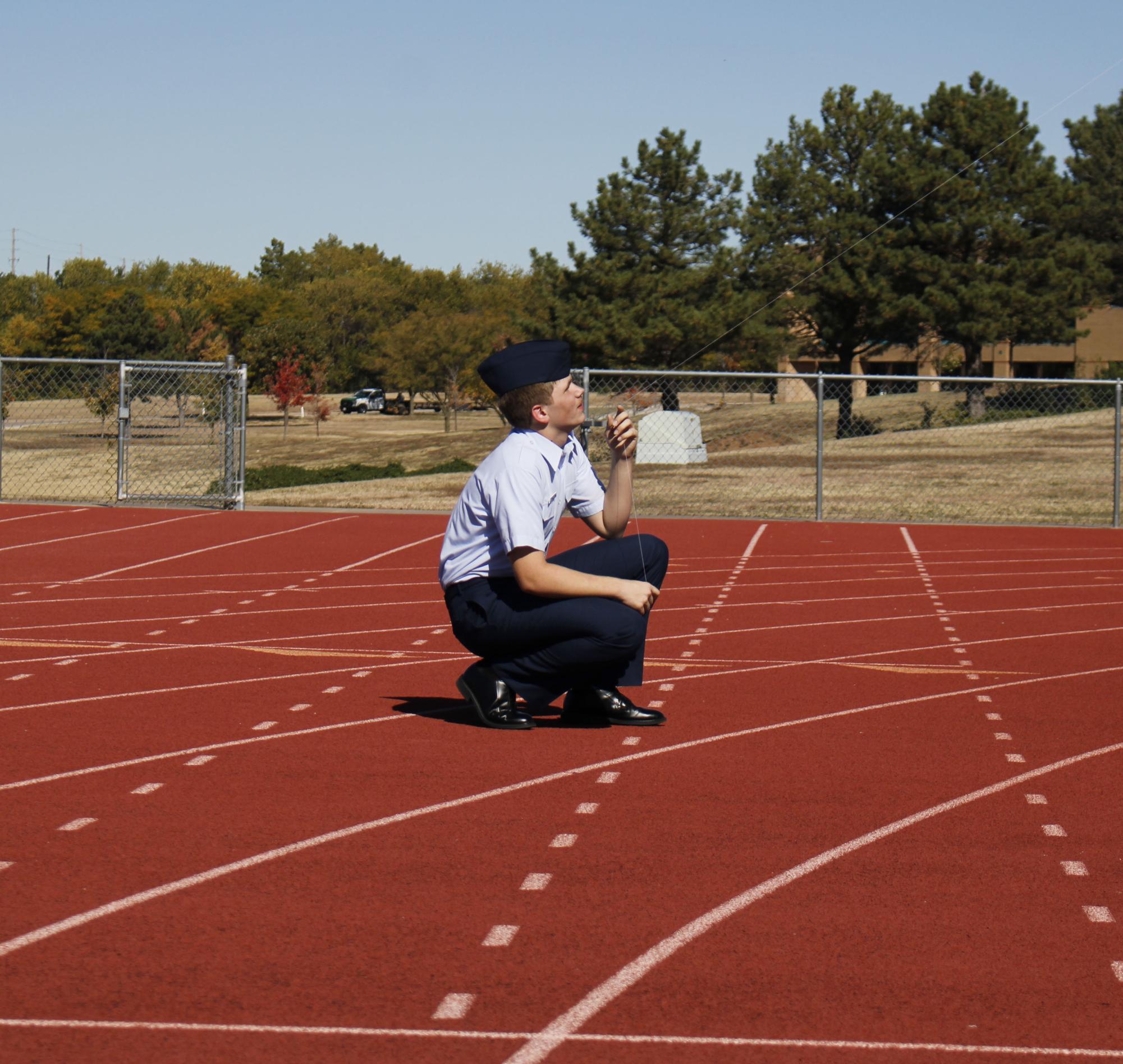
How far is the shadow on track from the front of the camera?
7.30 m

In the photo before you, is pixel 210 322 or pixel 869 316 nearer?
pixel 869 316

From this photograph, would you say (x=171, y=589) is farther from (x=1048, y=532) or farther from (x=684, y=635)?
(x=1048, y=532)

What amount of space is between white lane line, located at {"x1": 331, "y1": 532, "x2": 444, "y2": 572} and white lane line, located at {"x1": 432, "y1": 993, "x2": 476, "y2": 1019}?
10.3 metres

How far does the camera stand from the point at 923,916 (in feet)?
14.7

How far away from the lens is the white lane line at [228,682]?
7668 mm

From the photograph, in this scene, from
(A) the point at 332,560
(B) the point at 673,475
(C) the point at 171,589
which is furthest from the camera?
(B) the point at 673,475

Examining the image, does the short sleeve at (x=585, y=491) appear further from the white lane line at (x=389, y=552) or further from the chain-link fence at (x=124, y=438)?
the chain-link fence at (x=124, y=438)

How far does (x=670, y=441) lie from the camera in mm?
36812

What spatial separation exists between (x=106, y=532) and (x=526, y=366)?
11.8 metres

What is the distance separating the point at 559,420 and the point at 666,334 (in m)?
41.3

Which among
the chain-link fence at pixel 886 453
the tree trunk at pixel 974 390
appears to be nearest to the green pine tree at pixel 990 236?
the tree trunk at pixel 974 390

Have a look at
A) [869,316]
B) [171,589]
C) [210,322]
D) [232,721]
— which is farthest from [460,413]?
[232,721]

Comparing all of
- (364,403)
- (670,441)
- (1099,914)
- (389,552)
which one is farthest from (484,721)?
(364,403)

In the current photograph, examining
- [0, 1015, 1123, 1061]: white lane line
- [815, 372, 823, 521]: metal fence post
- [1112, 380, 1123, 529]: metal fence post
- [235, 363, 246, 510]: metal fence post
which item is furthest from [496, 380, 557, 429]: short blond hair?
[1112, 380, 1123, 529]: metal fence post
